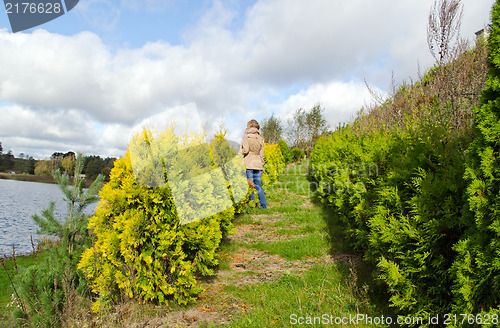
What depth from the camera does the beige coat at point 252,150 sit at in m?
7.80

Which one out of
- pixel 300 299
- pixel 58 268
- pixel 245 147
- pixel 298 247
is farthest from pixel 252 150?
pixel 58 268

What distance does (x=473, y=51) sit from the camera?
25.5ft

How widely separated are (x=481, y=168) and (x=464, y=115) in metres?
3.83

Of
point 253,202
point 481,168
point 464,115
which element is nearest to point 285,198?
point 253,202

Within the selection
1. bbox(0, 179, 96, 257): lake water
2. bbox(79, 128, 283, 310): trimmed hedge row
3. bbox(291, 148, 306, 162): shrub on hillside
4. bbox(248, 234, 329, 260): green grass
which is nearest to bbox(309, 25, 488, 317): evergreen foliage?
bbox(248, 234, 329, 260): green grass

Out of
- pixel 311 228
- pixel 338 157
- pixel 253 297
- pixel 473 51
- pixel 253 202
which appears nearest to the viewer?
pixel 253 297

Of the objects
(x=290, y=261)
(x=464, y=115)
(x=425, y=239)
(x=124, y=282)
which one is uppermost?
(x=464, y=115)

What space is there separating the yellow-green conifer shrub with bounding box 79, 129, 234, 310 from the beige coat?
447 centimetres

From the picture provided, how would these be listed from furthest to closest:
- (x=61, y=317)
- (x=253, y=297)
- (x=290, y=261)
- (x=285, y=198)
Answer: (x=285, y=198), (x=290, y=261), (x=253, y=297), (x=61, y=317)

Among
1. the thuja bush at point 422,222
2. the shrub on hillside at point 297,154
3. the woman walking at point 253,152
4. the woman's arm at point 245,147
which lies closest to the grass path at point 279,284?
the thuja bush at point 422,222

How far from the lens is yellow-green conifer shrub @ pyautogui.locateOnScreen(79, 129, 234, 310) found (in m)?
3.11

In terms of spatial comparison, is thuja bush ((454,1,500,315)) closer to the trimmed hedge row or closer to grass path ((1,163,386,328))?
grass path ((1,163,386,328))

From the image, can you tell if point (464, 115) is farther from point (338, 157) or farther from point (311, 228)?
point (311, 228)

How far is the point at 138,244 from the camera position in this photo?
3.15 metres
